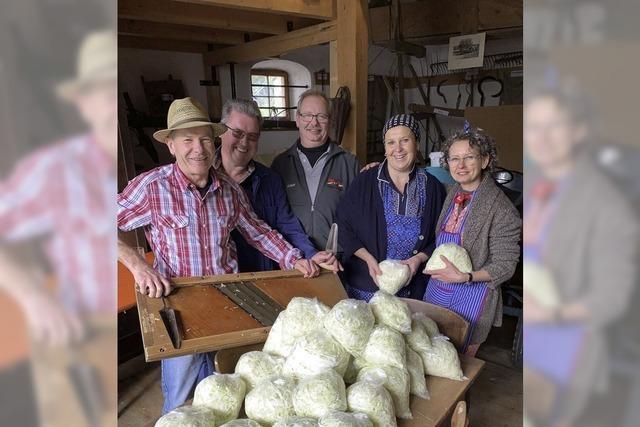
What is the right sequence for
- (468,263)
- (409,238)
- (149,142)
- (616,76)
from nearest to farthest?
(616,76) → (468,263) → (409,238) → (149,142)

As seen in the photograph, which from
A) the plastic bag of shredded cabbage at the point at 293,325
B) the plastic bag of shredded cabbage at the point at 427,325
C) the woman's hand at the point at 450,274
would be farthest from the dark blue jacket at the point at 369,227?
the plastic bag of shredded cabbage at the point at 293,325

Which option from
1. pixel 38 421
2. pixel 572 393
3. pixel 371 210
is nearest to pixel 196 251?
pixel 371 210

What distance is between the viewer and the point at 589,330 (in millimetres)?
404

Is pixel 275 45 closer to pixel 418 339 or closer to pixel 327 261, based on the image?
pixel 327 261

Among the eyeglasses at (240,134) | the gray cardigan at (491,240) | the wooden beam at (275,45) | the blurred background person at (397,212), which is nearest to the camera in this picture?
the gray cardigan at (491,240)

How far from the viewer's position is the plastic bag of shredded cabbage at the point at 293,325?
4.67 feet

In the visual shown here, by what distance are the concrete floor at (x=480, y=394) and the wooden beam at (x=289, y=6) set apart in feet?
9.03

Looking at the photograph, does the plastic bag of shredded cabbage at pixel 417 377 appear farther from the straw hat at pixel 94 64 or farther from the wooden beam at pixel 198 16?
the wooden beam at pixel 198 16

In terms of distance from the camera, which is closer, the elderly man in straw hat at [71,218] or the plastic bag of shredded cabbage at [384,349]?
the elderly man in straw hat at [71,218]

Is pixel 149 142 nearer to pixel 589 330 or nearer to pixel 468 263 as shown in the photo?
pixel 468 263

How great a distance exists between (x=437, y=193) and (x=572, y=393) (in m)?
2.03

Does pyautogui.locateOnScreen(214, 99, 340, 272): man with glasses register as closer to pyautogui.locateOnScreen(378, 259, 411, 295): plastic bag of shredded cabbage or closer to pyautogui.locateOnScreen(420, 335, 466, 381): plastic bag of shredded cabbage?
pyautogui.locateOnScreen(378, 259, 411, 295): plastic bag of shredded cabbage

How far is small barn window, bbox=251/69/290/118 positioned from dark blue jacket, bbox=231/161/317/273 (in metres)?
5.28

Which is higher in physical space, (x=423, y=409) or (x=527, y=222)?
(x=527, y=222)
